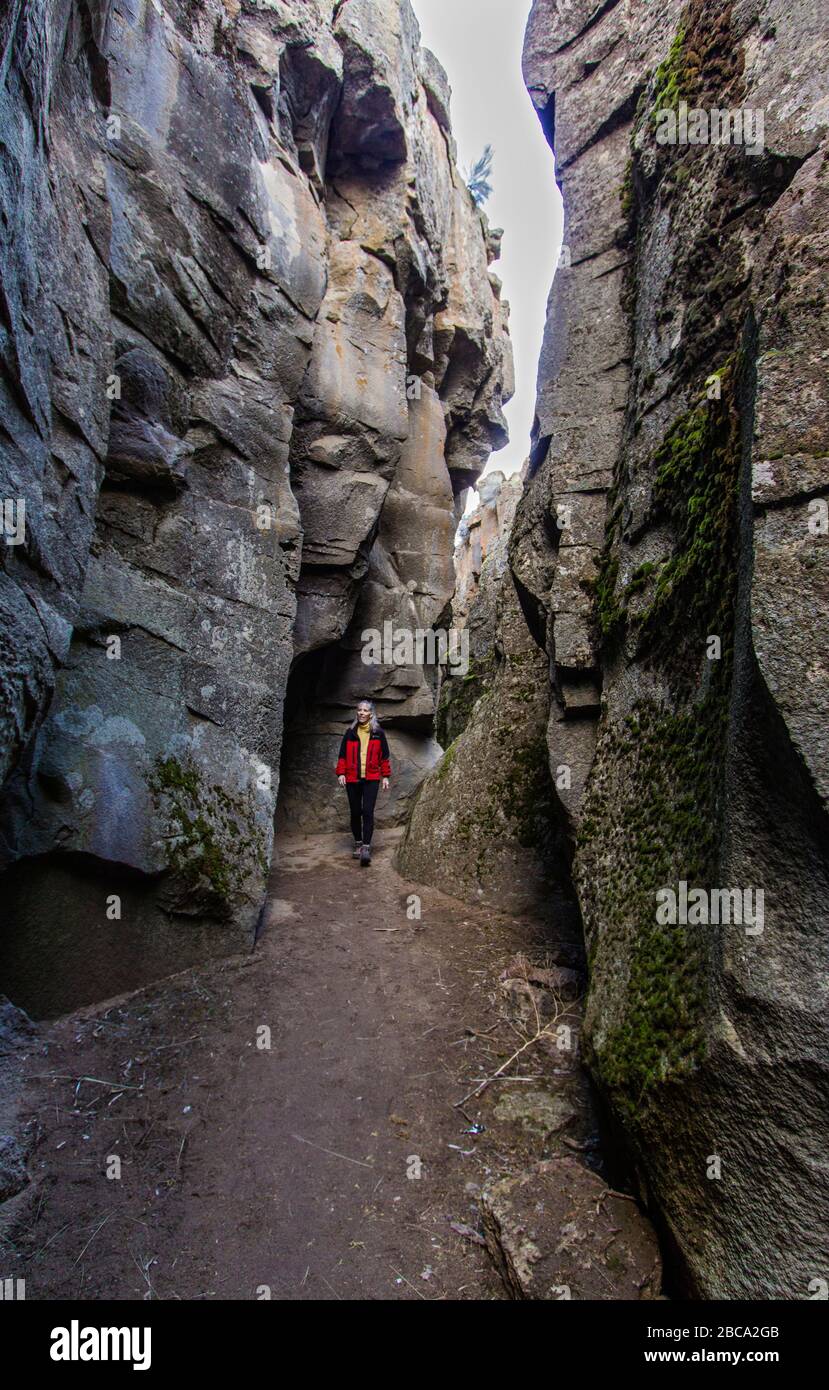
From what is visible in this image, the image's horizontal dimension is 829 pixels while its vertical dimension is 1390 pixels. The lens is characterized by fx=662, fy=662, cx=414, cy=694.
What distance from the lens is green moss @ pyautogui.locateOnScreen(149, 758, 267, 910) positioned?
17.8 ft

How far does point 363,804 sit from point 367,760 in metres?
0.60

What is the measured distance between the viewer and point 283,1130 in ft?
11.9

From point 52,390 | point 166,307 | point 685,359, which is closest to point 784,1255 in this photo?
point 685,359

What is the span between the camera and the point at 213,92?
6828 mm

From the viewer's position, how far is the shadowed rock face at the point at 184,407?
3.96 metres

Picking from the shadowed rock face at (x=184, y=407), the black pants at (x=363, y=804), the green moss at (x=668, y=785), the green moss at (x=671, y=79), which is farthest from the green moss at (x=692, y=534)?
the black pants at (x=363, y=804)

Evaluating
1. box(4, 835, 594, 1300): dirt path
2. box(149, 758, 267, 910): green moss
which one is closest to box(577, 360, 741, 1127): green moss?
box(4, 835, 594, 1300): dirt path

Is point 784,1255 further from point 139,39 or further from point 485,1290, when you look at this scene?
point 139,39

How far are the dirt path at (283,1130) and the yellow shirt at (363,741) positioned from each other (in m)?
3.38

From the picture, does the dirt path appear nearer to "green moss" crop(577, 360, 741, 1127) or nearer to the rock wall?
"green moss" crop(577, 360, 741, 1127)

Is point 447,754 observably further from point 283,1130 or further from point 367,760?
point 283,1130

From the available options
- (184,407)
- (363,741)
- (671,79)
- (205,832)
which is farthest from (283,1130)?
(671,79)

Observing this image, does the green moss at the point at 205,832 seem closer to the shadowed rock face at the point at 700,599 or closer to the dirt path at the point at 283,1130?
the dirt path at the point at 283,1130

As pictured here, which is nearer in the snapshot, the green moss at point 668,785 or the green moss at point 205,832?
the green moss at point 668,785
